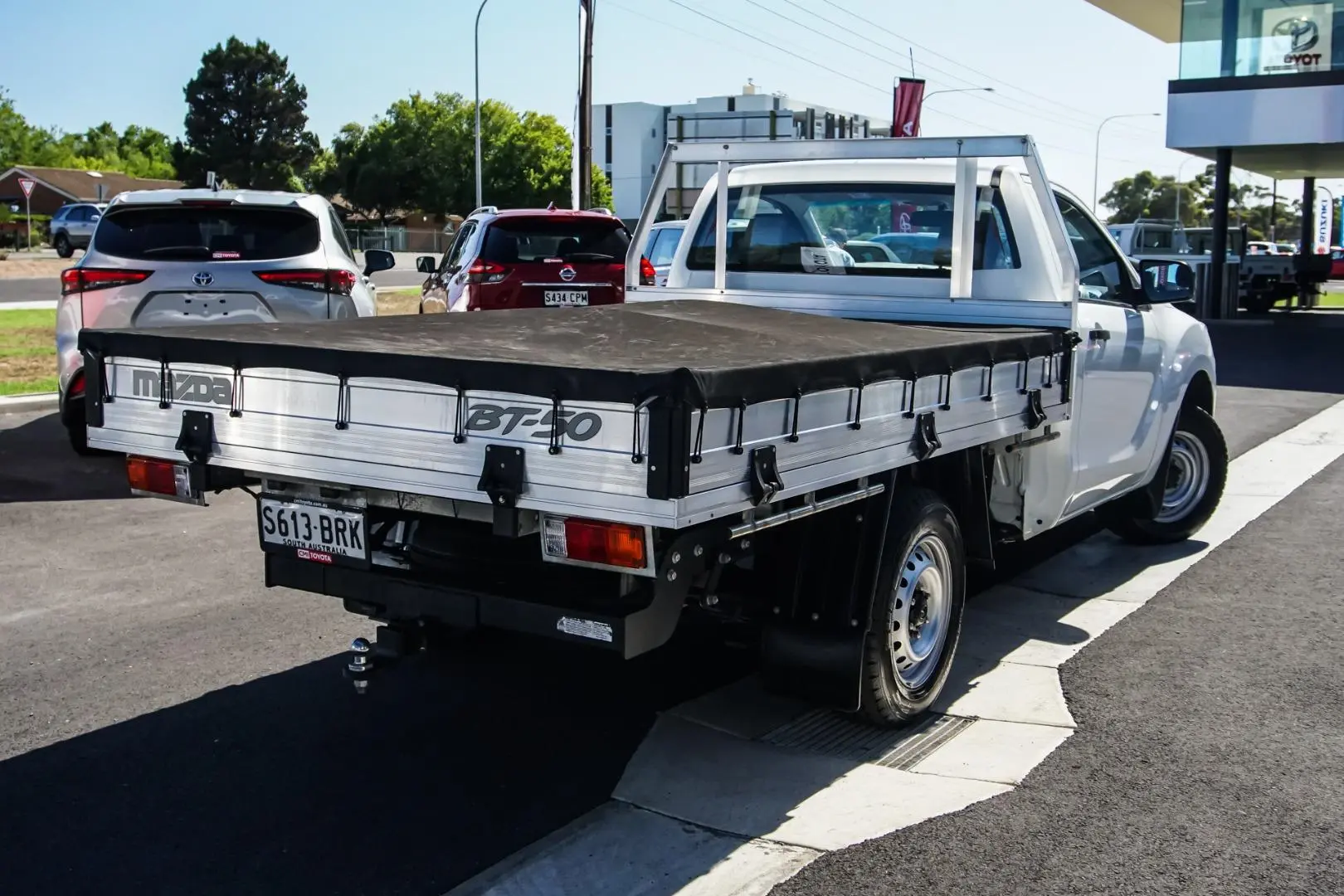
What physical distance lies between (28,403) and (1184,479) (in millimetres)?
9750

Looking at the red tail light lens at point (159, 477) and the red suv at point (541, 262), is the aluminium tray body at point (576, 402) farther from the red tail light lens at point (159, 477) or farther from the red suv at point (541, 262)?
the red suv at point (541, 262)

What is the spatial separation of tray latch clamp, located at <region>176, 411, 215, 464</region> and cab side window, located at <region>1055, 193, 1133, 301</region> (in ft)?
13.4

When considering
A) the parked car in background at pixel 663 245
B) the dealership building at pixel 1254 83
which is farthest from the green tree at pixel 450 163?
the parked car in background at pixel 663 245

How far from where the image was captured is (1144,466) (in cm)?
693

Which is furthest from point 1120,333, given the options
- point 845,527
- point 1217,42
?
point 1217,42

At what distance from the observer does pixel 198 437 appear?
162 inches

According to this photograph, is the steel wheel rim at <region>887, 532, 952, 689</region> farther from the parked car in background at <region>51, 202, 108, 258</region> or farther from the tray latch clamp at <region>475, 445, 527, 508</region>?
the parked car in background at <region>51, 202, 108, 258</region>

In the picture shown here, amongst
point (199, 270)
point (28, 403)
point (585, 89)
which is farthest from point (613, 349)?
point (585, 89)

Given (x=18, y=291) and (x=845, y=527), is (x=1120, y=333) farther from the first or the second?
(x=18, y=291)

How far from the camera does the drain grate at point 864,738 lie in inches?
180

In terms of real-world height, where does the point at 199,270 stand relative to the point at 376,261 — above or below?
below

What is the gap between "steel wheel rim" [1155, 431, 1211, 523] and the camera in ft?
25.4

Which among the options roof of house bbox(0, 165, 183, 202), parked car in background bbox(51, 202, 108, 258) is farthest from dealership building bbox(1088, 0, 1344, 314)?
roof of house bbox(0, 165, 183, 202)

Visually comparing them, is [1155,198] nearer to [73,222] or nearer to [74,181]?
[74,181]
